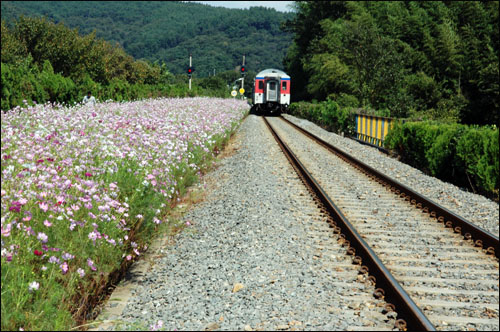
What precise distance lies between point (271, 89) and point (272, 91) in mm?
208

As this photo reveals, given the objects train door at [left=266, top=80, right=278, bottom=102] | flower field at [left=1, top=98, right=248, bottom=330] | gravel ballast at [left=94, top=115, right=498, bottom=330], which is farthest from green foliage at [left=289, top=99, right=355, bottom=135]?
flower field at [left=1, top=98, right=248, bottom=330]

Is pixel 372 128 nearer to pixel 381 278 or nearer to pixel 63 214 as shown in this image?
pixel 381 278

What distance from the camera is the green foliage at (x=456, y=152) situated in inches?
388

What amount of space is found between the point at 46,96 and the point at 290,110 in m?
37.1

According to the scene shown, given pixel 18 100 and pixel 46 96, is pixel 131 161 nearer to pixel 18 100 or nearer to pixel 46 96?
pixel 18 100

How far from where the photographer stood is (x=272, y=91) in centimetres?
3859

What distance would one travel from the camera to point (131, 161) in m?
6.13

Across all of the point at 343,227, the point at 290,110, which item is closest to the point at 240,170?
the point at 343,227

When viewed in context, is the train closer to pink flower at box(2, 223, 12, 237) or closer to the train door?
the train door

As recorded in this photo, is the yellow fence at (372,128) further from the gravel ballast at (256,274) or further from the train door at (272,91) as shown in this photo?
the train door at (272,91)

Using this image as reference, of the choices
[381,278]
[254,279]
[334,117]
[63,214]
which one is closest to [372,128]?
[334,117]

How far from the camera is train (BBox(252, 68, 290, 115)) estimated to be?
38.0 metres

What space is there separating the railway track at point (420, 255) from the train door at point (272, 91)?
28936 millimetres

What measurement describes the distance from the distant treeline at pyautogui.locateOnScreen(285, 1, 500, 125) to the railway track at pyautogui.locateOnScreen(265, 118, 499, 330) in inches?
858
